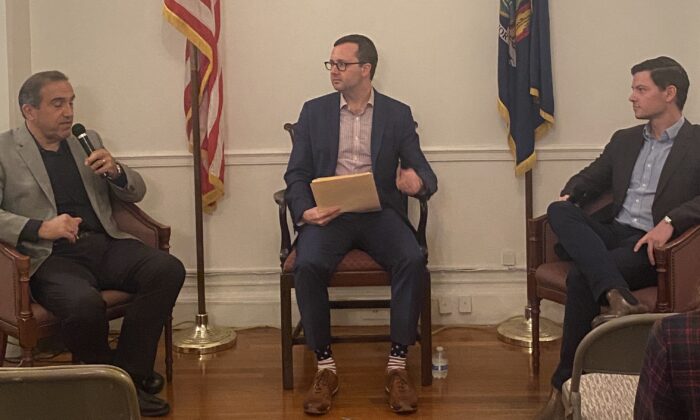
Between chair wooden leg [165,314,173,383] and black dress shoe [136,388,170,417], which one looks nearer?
black dress shoe [136,388,170,417]

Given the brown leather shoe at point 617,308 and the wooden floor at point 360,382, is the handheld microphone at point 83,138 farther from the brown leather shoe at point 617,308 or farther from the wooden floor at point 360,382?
the brown leather shoe at point 617,308

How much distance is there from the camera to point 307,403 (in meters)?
3.57

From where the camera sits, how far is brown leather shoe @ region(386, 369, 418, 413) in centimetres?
355

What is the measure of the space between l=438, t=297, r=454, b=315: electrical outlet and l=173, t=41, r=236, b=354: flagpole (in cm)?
111

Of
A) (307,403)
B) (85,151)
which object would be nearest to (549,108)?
(307,403)

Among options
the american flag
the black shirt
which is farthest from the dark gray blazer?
the black shirt

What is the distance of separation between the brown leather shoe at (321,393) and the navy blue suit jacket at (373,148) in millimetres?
746

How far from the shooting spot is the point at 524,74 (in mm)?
4453

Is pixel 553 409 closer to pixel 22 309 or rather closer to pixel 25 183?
pixel 22 309

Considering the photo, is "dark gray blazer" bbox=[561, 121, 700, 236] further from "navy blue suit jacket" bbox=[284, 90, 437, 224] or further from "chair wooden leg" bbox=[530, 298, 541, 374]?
"navy blue suit jacket" bbox=[284, 90, 437, 224]

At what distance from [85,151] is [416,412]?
181 cm

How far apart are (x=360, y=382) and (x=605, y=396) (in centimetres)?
194

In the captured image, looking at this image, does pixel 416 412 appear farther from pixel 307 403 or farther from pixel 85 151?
pixel 85 151

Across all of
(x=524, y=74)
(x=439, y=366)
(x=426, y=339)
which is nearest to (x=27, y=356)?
(x=426, y=339)
